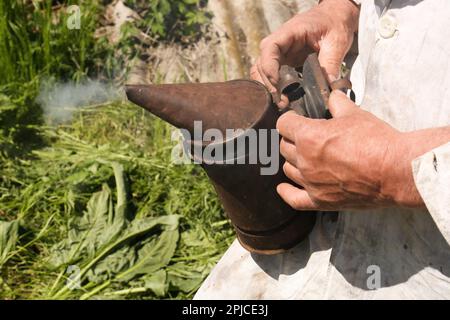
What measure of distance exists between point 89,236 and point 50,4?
185 centimetres

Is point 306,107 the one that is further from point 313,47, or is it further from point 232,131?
point 313,47

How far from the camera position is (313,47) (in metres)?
2.53

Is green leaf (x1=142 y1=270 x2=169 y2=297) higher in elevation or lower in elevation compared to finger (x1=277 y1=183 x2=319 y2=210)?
lower

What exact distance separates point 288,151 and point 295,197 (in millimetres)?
146

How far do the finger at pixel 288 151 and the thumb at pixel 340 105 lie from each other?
15 centimetres

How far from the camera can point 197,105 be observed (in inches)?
77.3

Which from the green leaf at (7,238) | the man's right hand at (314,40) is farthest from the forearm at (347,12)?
the green leaf at (7,238)

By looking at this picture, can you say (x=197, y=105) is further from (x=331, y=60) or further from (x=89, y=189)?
(x=89, y=189)

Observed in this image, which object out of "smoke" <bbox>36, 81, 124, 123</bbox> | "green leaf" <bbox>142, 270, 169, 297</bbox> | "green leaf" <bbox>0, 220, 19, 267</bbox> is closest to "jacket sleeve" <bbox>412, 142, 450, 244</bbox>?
"green leaf" <bbox>142, 270, 169, 297</bbox>

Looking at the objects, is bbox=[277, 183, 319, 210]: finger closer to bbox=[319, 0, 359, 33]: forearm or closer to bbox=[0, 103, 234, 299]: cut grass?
bbox=[319, 0, 359, 33]: forearm

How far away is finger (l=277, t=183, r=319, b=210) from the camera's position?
2.02 meters

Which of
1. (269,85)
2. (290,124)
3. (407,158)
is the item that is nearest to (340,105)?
(290,124)

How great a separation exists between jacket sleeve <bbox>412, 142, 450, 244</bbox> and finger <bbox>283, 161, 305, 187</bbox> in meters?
0.37
